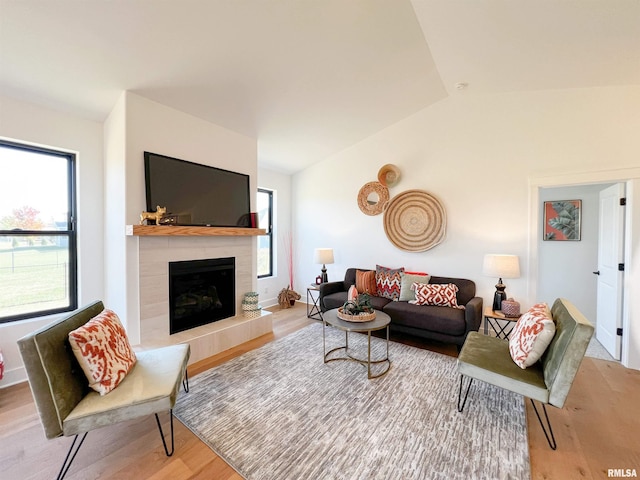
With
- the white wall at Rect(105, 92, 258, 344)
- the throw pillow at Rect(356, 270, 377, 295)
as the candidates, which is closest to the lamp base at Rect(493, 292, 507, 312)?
the throw pillow at Rect(356, 270, 377, 295)

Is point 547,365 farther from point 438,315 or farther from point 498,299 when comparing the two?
point 498,299

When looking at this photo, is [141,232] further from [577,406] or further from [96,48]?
[577,406]

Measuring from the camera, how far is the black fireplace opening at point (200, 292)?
296 centimetres

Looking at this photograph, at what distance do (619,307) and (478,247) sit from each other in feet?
4.55

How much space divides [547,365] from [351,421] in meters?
1.36

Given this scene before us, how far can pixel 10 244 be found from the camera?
247 cm

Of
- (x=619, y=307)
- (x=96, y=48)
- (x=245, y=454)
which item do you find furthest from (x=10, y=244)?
(x=619, y=307)

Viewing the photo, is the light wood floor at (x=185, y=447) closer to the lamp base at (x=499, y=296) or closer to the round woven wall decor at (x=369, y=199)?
the lamp base at (x=499, y=296)

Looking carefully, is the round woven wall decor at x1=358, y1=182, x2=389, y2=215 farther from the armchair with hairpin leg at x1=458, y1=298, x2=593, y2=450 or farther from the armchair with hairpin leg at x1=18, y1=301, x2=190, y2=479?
the armchair with hairpin leg at x1=18, y1=301, x2=190, y2=479

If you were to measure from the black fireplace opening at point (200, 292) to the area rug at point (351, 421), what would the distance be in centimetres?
72

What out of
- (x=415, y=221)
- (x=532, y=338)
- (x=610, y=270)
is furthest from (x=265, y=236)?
(x=610, y=270)

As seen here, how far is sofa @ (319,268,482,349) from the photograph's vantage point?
2.90 metres

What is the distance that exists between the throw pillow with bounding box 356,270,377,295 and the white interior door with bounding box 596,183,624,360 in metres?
2.54

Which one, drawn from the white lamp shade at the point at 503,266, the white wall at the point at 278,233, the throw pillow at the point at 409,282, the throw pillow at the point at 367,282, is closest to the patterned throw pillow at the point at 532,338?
the white lamp shade at the point at 503,266
